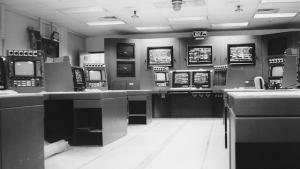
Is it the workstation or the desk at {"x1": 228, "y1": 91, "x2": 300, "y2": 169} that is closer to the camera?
the desk at {"x1": 228, "y1": 91, "x2": 300, "y2": 169}

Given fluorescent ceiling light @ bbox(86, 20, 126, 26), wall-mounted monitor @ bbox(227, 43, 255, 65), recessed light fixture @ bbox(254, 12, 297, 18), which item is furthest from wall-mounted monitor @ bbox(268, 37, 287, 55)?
fluorescent ceiling light @ bbox(86, 20, 126, 26)

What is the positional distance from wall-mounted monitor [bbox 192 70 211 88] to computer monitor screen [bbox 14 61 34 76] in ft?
19.1

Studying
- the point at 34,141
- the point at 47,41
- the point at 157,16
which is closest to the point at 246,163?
the point at 34,141

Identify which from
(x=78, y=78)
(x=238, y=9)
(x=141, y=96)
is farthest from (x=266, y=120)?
(x=238, y=9)

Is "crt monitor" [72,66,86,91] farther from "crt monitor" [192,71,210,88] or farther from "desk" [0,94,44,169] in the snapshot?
"crt monitor" [192,71,210,88]

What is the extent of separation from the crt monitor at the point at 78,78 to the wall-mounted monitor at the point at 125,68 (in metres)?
4.81

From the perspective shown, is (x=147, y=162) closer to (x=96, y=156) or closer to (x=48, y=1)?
(x=96, y=156)

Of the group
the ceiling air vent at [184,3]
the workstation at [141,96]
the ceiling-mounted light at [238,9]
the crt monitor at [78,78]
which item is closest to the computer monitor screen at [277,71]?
the workstation at [141,96]

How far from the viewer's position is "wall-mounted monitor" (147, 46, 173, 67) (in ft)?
35.8

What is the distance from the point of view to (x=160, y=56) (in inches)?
432

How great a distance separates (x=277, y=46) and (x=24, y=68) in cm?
733

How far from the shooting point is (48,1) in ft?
26.2

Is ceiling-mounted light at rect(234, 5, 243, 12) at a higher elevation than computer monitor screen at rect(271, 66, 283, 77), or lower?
higher

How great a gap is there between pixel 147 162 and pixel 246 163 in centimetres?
256
